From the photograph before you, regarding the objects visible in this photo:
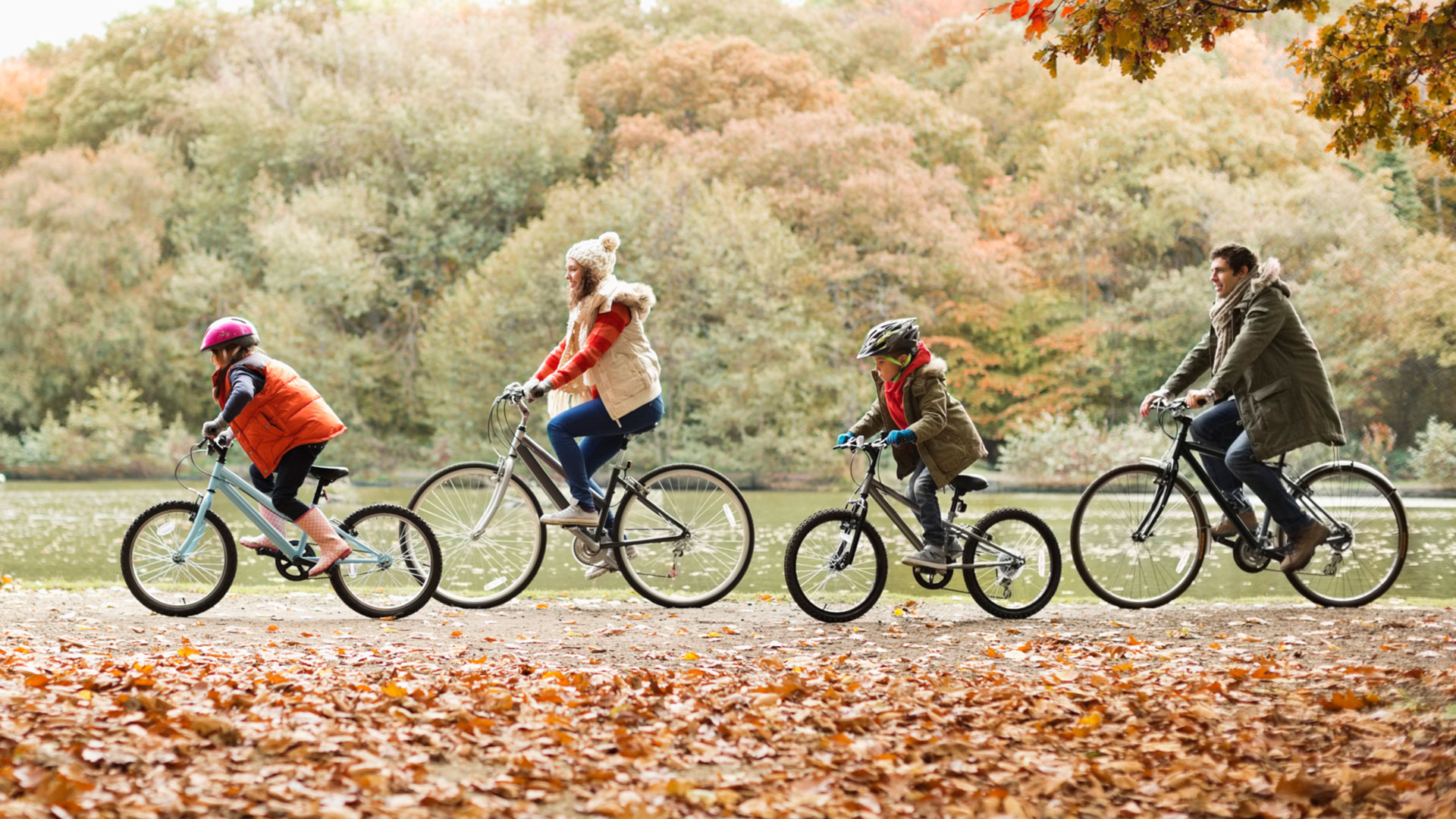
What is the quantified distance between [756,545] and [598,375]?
7.30m

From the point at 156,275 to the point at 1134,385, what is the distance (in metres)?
23.8

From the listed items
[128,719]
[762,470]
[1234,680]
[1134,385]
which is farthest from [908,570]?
[1134,385]

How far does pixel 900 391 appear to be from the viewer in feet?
21.4

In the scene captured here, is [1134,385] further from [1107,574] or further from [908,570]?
[1107,574]

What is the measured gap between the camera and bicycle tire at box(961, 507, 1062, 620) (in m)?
6.40

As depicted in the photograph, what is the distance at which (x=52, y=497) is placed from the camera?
75.8ft

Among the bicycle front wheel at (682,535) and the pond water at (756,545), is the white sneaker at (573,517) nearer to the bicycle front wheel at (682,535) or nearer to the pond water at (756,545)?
the bicycle front wheel at (682,535)

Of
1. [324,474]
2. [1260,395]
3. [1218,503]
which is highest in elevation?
[1260,395]

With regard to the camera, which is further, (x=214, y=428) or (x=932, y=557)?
(x=932, y=557)

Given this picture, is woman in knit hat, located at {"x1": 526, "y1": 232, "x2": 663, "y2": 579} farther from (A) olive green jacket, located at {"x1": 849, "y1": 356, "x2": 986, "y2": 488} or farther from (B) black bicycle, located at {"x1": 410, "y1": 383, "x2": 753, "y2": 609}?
(A) olive green jacket, located at {"x1": 849, "y1": 356, "x2": 986, "y2": 488}

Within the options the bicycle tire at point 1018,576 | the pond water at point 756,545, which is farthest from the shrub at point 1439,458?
the bicycle tire at point 1018,576

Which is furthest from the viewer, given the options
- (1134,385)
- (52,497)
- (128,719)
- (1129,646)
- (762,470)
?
(1134,385)

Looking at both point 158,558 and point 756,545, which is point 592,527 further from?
point 756,545

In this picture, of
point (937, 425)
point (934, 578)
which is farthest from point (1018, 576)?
point (937, 425)
